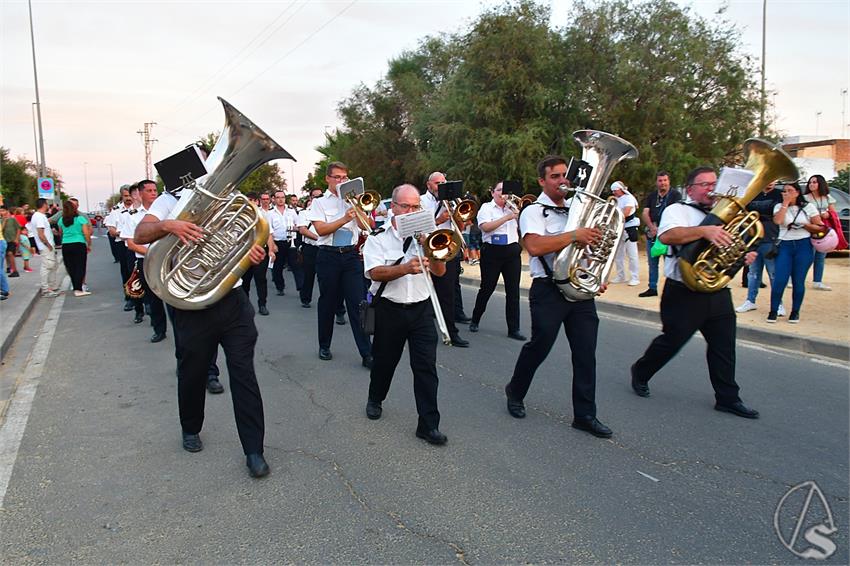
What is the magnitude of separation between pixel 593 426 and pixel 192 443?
2.67 m

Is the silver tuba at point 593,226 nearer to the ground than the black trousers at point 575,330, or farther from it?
farther from it

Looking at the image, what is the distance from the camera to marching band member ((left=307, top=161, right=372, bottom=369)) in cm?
644

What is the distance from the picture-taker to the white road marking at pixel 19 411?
405 cm

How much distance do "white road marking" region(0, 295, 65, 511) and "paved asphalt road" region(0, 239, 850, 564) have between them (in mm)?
73

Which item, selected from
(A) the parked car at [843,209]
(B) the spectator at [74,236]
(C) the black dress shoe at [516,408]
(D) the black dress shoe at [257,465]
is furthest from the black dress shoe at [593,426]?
(A) the parked car at [843,209]

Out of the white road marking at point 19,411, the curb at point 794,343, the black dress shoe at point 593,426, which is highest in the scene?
the curb at point 794,343

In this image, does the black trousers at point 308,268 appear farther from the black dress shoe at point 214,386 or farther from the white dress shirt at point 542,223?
the white dress shirt at point 542,223

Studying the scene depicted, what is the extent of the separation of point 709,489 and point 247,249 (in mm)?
2970

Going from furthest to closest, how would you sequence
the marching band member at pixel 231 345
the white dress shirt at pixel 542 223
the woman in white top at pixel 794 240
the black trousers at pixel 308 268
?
the black trousers at pixel 308 268 → the woman in white top at pixel 794 240 → the white dress shirt at pixel 542 223 → the marching band member at pixel 231 345

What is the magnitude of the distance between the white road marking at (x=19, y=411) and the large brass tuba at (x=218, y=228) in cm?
151

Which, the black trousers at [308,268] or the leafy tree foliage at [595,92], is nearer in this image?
the black trousers at [308,268]

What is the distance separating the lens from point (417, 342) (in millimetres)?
4332

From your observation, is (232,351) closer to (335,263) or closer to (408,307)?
(408,307)

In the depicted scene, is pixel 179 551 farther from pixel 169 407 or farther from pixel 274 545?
pixel 169 407
